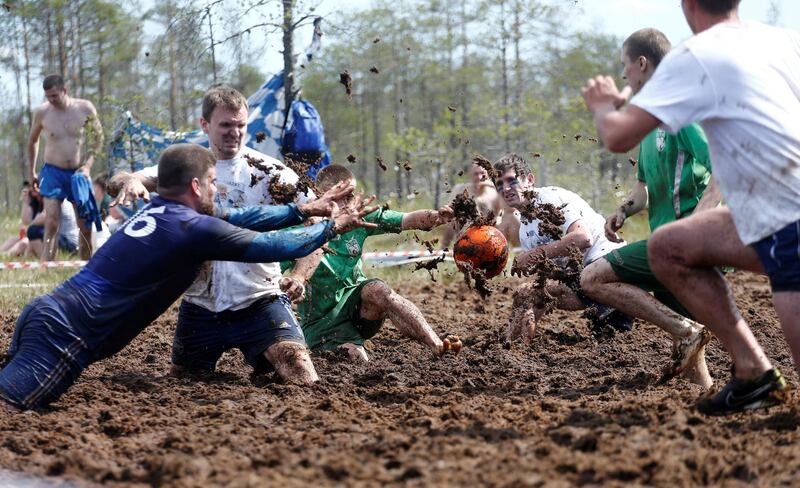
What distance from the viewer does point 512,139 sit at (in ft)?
84.1

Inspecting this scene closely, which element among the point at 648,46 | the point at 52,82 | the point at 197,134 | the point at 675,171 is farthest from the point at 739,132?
the point at 52,82

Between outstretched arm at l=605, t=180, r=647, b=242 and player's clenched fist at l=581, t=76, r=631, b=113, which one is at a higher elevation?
player's clenched fist at l=581, t=76, r=631, b=113

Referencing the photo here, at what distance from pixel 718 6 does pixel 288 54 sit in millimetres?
8392

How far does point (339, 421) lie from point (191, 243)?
1310 mm

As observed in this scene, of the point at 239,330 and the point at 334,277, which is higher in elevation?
the point at 334,277

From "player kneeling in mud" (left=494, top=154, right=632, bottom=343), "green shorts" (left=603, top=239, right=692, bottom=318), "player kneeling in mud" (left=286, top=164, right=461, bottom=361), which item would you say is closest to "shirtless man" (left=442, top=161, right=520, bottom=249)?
"player kneeling in mud" (left=494, top=154, right=632, bottom=343)

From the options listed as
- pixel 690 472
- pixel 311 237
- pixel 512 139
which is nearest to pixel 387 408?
pixel 311 237

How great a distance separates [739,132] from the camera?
171 inches

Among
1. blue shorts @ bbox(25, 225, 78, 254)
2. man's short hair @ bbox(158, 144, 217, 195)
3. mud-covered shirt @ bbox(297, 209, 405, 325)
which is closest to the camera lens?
man's short hair @ bbox(158, 144, 217, 195)

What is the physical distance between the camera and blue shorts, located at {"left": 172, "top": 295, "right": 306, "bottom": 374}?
623 cm

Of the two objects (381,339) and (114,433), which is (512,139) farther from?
(114,433)

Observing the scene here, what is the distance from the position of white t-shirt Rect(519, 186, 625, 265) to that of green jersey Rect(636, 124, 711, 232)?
1175 millimetres

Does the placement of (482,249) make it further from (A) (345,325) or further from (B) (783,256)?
(B) (783,256)

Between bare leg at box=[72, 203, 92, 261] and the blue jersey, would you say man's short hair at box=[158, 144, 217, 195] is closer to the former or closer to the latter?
the blue jersey
